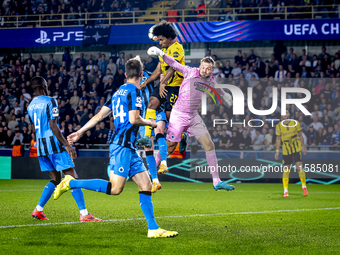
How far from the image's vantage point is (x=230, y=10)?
65.0ft

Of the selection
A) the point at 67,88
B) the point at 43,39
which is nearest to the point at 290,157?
the point at 67,88

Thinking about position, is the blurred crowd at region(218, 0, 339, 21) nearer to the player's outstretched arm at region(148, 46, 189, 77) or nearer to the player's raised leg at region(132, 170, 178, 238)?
the player's outstretched arm at region(148, 46, 189, 77)

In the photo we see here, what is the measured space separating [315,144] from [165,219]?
339 inches

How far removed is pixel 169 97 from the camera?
6648 mm

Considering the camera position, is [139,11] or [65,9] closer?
[139,11]

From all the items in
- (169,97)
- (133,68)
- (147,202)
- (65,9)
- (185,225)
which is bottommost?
(185,225)

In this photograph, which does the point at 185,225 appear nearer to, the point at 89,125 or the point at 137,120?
the point at 137,120

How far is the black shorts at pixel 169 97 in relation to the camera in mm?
6566

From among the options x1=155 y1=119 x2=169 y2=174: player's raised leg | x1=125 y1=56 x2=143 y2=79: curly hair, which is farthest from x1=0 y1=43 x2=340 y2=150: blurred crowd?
x1=125 y1=56 x2=143 y2=79: curly hair

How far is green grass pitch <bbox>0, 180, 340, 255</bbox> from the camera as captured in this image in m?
5.27

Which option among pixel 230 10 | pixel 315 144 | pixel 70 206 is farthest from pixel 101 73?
pixel 70 206

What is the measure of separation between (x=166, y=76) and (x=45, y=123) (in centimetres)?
226

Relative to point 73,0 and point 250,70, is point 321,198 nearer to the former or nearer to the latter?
point 250,70

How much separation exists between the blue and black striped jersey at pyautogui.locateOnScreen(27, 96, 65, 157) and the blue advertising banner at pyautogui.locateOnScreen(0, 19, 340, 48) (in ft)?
41.2
